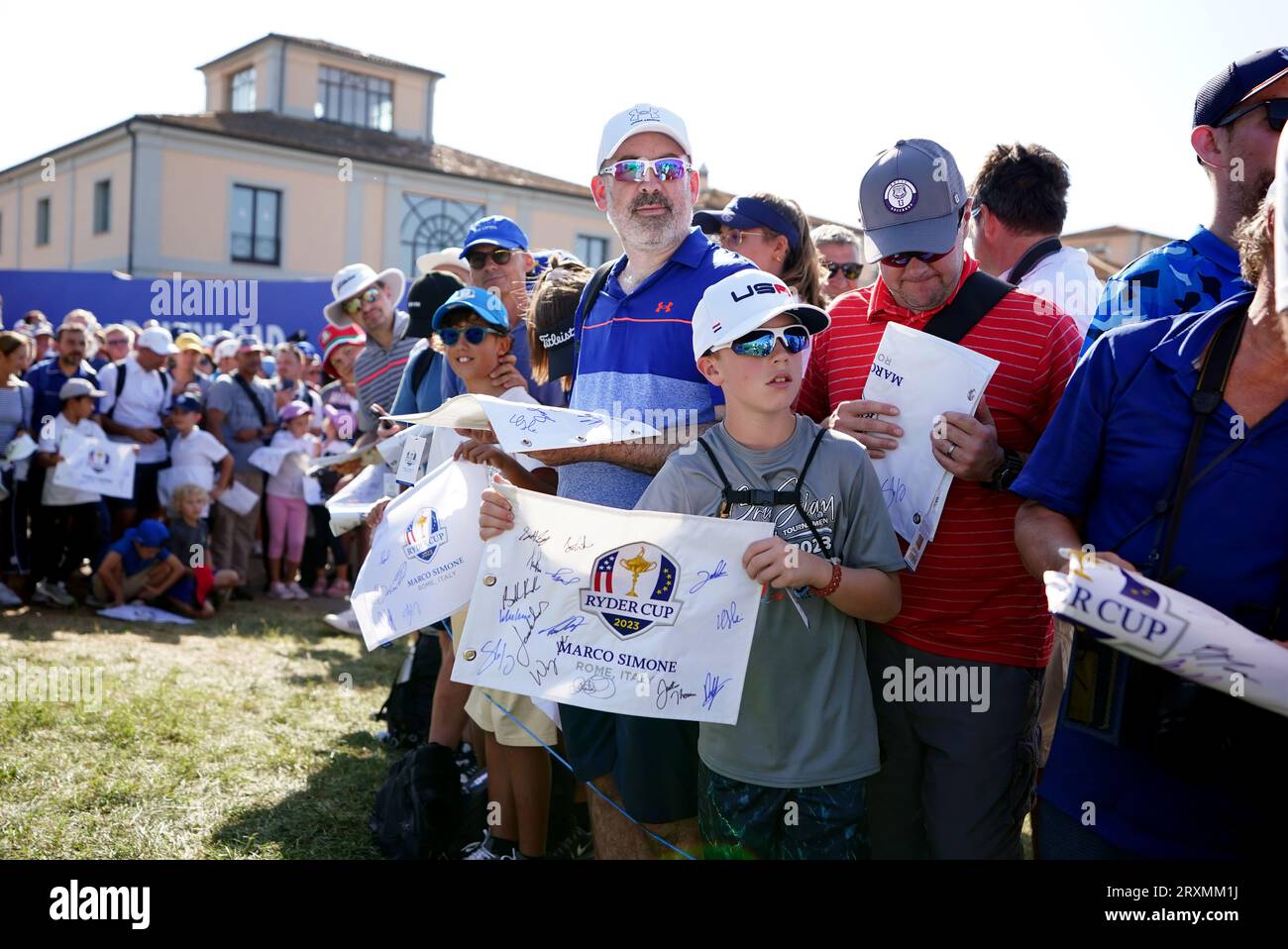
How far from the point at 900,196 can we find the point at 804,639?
124 cm

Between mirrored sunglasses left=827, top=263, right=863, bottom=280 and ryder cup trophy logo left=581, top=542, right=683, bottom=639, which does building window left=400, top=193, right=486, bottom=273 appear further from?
ryder cup trophy logo left=581, top=542, right=683, bottom=639

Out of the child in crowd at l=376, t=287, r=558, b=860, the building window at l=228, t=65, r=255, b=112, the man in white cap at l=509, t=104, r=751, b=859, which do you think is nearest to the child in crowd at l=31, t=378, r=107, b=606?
the child in crowd at l=376, t=287, r=558, b=860

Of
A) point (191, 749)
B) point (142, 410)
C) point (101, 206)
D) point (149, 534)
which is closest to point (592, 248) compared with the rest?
point (101, 206)

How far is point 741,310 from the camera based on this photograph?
2785mm

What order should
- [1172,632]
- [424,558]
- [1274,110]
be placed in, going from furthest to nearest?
[424,558] → [1274,110] → [1172,632]

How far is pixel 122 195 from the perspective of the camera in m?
29.2

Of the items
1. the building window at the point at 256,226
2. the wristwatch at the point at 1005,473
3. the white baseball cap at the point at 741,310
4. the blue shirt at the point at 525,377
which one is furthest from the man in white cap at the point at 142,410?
the building window at the point at 256,226

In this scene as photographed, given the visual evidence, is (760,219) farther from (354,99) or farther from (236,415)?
(354,99)

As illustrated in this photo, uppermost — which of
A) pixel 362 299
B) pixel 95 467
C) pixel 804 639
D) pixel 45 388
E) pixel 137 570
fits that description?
pixel 362 299

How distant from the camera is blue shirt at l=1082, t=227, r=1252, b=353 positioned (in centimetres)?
267

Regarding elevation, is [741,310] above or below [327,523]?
above

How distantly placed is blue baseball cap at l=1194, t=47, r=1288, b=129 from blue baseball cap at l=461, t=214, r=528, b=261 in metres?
3.17

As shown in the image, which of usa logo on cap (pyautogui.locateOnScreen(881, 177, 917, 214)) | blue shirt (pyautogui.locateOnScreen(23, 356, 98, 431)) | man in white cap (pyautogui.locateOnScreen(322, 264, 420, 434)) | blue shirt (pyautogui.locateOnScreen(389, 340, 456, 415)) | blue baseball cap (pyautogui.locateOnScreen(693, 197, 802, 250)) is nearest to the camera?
usa logo on cap (pyautogui.locateOnScreen(881, 177, 917, 214))

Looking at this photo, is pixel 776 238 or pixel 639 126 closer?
pixel 639 126
